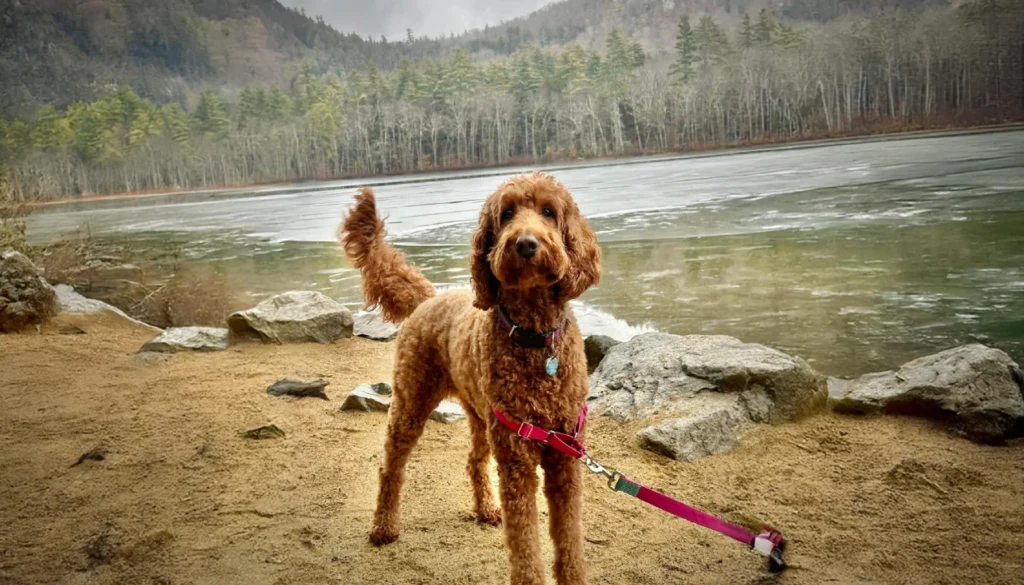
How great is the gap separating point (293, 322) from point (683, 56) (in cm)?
1114

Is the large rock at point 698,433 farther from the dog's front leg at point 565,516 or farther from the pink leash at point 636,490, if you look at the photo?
the dog's front leg at point 565,516

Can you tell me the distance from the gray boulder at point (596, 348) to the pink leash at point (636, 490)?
3.00 meters

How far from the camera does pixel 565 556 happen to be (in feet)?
7.36

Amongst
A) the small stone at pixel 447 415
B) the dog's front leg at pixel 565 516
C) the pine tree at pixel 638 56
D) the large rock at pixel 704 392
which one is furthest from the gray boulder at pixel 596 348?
the pine tree at pixel 638 56

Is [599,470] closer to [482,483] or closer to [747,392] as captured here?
[482,483]

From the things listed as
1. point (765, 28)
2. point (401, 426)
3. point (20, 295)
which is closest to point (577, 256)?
point (401, 426)

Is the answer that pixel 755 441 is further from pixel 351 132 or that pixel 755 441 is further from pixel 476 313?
pixel 351 132

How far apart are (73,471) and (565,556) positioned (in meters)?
2.92

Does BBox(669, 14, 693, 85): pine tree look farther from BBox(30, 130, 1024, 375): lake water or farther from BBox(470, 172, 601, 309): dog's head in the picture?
BBox(470, 172, 601, 309): dog's head

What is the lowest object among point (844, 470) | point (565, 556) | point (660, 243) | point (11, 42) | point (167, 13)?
point (844, 470)

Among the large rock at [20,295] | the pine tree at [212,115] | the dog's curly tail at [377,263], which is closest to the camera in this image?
the dog's curly tail at [377,263]

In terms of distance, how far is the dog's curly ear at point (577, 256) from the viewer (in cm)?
210

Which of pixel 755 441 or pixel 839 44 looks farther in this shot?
pixel 839 44

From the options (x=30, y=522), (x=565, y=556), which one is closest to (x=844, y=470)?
(x=565, y=556)
